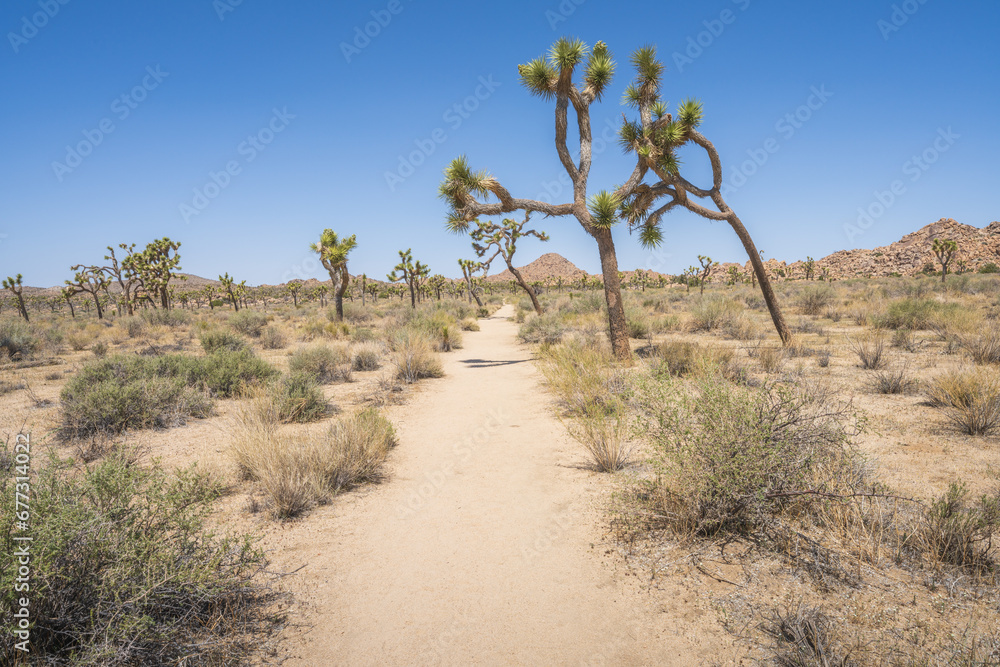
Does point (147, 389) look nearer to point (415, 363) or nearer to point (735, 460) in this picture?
point (415, 363)

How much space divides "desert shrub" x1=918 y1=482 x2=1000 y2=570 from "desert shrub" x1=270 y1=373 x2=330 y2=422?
741 centimetres

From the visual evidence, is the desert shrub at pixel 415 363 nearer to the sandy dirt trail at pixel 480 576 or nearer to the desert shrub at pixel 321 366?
the desert shrub at pixel 321 366

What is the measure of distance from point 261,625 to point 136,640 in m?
0.70

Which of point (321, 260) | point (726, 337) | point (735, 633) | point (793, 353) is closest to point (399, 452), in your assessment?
point (735, 633)

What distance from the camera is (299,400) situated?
284 inches

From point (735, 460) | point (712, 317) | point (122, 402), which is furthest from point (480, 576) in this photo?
point (712, 317)

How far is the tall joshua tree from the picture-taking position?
2442 centimetres

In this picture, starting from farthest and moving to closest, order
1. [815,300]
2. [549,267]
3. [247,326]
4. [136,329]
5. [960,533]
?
[549,267] < [247,326] < [136,329] < [815,300] < [960,533]

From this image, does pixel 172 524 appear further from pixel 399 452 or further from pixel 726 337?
pixel 726 337

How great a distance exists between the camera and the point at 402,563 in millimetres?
3584

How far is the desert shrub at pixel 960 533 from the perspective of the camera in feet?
9.36

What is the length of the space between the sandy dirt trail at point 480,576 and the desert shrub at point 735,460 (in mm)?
794

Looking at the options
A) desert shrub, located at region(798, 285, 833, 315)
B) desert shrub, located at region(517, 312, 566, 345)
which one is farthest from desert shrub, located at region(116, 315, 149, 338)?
desert shrub, located at region(798, 285, 833, 315)

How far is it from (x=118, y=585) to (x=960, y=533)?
5.17 meters
